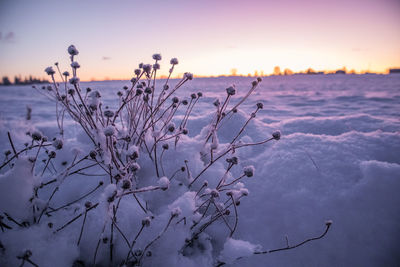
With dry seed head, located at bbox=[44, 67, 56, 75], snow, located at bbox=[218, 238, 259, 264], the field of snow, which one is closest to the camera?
snow, located at bbox=[218, 238, 259, 264]

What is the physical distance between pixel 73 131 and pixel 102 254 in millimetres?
3270

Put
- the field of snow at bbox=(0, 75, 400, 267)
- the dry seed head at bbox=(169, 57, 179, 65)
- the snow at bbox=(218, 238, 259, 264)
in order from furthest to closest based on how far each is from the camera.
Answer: the dry seed head at bbox=(169, 57, 179, 65) < the field of snow at bbox=(0, 75, 400, 267) < the snow at bbox=(218, 238, 259, 264)

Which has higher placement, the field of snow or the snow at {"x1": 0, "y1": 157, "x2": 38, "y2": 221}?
the snow at {"x1": 0, "y1": 157, "x2": 38, "y2": 221}

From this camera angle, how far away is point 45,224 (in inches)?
49.0

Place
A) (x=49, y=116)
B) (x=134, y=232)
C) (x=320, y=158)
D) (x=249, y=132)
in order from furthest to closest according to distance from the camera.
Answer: (x=49, y=116)
(x=249, y=132)
(x=320, y=158)
(x=134, y=232)

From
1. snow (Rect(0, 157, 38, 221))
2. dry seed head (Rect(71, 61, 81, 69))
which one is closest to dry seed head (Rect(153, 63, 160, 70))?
dry seed head (Rect(71, 61, 81, 69))

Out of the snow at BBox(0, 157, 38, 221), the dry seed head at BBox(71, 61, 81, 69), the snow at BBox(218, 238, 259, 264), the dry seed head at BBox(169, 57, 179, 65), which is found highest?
the dry seed head at BBox(169, 57, 179, 65)

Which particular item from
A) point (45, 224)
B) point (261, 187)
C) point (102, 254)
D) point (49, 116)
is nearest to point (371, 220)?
point (261, 187)

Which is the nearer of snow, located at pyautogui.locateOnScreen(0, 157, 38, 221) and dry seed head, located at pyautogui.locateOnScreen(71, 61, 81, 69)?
snow, located at pyautogui.locateOnScreen(0, 157, 38, 221)

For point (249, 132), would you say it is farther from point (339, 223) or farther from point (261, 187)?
point (339, 223)

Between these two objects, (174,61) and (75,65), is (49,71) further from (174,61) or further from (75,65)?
(174,61)

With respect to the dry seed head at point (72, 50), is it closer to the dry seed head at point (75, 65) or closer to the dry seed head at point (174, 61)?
the dry seed head at point (75, 65)

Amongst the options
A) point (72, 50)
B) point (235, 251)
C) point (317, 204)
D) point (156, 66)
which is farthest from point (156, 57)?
point (317, 204)

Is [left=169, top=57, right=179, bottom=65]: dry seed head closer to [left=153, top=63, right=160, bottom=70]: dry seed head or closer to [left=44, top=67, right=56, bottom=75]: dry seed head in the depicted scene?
[left=153, top=63, right=160, bottom=70]: dry seed head
